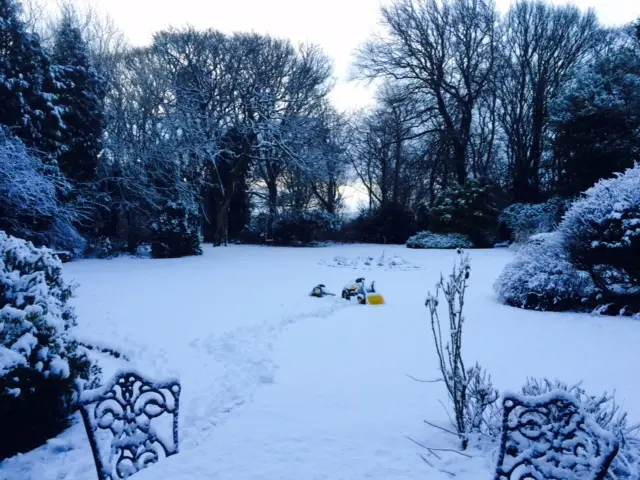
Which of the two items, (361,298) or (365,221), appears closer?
(361,298)

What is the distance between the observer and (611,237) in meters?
5.37

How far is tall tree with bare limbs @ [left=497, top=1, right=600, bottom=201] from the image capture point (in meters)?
19.1

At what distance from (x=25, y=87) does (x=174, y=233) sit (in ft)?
17.8

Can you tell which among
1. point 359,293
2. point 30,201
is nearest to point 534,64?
point 359,293

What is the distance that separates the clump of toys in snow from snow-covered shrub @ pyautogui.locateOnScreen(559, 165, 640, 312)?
2.84 metres

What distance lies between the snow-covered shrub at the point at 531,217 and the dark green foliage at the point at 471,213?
64 centimetres

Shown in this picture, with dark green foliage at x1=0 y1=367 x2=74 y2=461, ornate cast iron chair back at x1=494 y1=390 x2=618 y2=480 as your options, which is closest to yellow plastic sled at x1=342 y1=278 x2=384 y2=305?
dark green foliage at x1=0 y1=367 x2=74 y2=461

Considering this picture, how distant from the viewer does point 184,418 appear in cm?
287

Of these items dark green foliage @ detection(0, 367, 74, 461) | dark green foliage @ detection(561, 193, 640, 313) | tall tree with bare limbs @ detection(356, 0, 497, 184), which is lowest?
dark green foliage @ detection(0, 367, 74, 461)

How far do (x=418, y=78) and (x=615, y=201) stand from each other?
1536 centimetres

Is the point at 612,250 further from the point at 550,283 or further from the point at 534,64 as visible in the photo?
the point at 534,64

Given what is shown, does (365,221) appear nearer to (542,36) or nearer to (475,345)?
(542,36)

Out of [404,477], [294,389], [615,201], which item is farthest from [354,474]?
[615,201]

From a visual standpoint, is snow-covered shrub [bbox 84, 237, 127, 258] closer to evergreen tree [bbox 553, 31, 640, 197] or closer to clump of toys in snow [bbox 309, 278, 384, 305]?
clump of toys in snow [bbox 309, 278, 384, 305]
